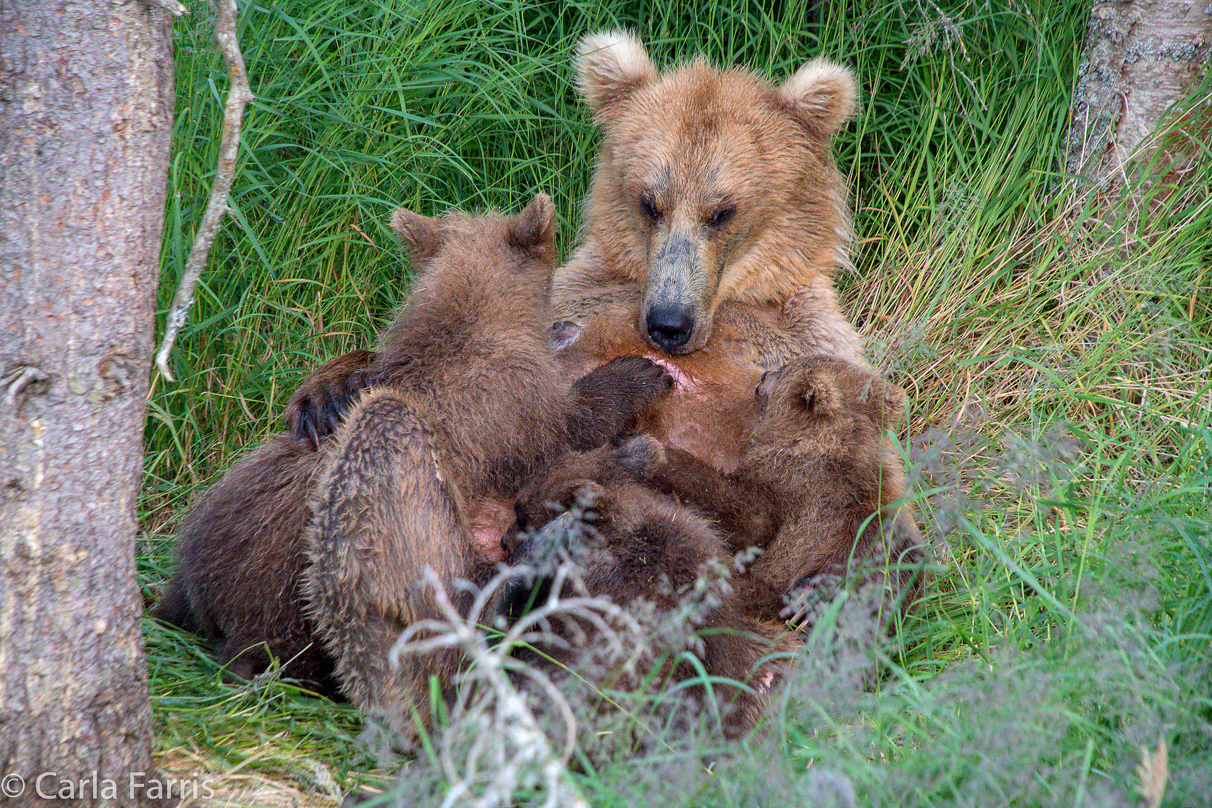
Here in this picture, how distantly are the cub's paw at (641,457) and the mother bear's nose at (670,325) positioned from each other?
1.81ft

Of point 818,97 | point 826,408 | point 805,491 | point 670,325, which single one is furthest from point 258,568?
point 818,97

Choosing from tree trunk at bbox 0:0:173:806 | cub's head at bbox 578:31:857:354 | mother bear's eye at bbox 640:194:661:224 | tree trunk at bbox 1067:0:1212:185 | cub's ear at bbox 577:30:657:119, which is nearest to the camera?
tree trunk at bbox 0:0:173:806

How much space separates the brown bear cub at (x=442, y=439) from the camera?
3.03 metres

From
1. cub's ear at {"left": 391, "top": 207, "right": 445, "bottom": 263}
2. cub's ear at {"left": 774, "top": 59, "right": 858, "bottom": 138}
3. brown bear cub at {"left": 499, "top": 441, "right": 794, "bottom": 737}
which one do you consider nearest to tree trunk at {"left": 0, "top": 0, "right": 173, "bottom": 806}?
brown bear cub at {"left": 499, "top": 441, "right": 794, "bottom": 737}

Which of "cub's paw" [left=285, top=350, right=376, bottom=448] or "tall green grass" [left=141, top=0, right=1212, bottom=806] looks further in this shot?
"cub's paw" [left=285, top=350, right=376, bottom=448]

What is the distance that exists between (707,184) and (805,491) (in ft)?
4.10

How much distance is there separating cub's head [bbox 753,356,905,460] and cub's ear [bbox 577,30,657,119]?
1414mm

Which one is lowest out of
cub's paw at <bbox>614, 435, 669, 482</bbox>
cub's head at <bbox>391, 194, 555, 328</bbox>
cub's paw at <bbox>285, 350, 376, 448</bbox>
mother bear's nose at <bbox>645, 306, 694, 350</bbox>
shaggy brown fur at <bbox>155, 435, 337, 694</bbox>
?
shaggy brown fur at <bbox>155, 435, 337, 694</bbox>

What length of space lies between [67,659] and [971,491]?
115 inches

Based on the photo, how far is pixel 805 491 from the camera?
3172mm

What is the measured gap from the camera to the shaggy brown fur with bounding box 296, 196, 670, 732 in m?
2.76

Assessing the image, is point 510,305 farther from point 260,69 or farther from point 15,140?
point 260,69

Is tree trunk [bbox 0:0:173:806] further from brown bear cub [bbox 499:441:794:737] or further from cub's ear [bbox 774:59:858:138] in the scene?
cub's ear [bbox 774:59:858:138]

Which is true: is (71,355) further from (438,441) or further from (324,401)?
(324,401)
